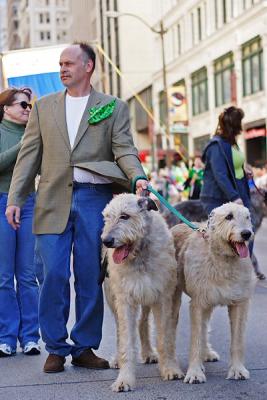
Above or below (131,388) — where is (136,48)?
above

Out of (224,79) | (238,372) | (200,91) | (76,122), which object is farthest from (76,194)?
(200,91)

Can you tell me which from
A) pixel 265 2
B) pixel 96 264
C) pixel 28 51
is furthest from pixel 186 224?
pixel 265 2

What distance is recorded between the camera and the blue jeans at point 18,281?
6.84m

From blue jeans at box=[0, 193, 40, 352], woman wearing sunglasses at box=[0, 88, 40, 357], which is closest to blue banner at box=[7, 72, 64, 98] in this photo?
woman wearing sunglasses at box=[0, 88, 40, 357]

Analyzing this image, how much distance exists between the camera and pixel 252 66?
3881 cm

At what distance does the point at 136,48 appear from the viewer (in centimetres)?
7619

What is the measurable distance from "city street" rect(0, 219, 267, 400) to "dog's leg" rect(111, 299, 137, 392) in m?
0.07

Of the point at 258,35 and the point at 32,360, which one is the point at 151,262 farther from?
the point at 258,35

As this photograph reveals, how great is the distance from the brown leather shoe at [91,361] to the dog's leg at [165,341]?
0.59m

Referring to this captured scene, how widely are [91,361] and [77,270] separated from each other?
678 millimetres

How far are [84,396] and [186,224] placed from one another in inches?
65.6

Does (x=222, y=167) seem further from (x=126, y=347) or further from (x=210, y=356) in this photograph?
(x=126, y=347)

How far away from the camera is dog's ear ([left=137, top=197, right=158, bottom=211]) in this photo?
5.41 metres

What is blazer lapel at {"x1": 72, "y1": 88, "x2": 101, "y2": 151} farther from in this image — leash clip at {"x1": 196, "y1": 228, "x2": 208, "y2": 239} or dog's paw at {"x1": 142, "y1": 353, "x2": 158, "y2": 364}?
dog's paw at {"x1": 142, "y1": 353, "x2": 158, "y2": 364}
